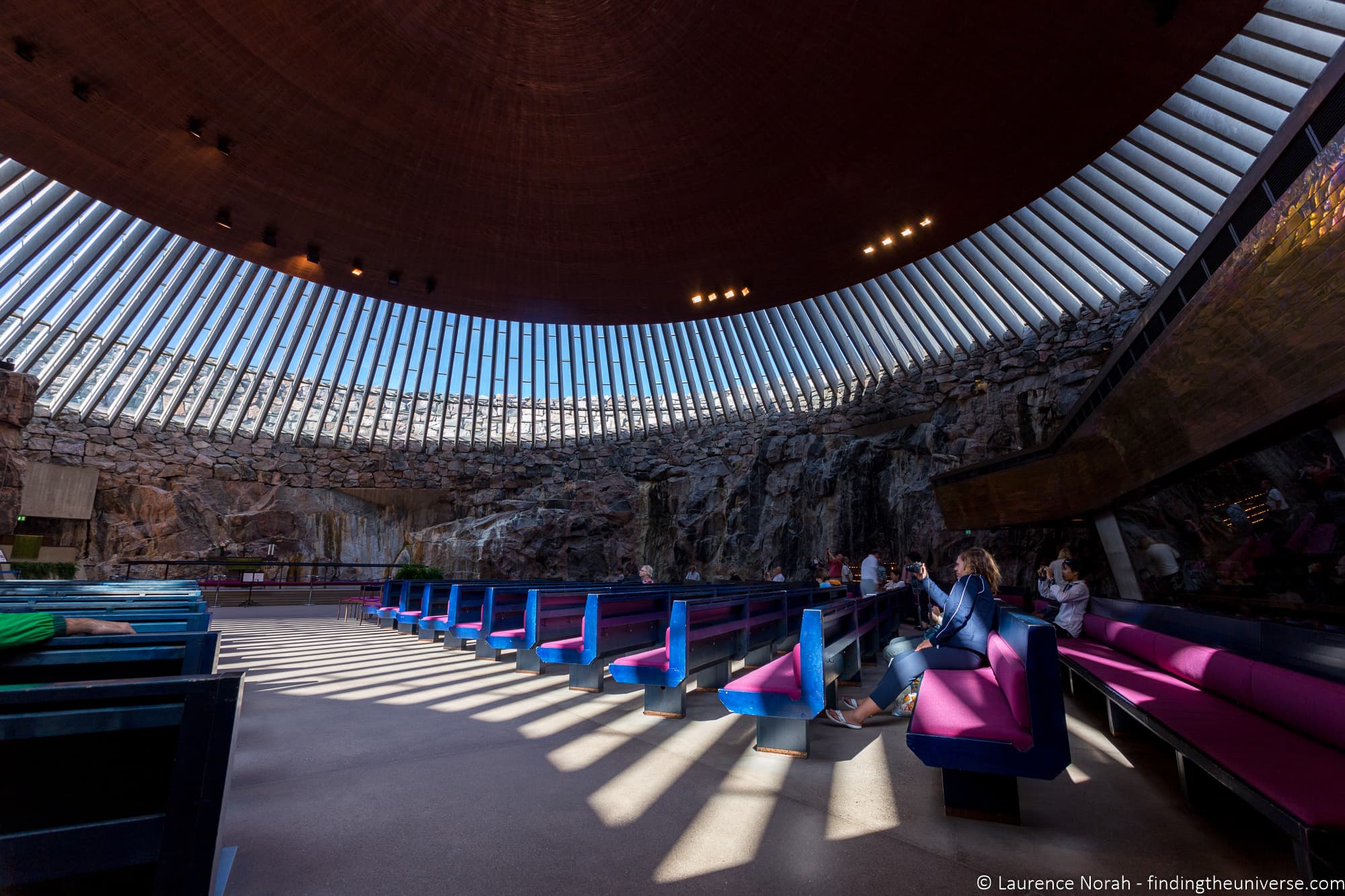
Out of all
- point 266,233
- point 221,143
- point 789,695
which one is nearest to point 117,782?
point 789,695

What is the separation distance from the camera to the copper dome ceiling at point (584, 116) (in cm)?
595

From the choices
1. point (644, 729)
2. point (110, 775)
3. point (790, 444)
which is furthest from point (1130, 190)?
point (110, 775)

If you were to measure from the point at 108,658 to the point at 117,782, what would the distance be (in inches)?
22.8

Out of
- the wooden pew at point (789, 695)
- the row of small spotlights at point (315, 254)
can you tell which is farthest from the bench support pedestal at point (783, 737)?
the row of small spotlights at point (315, 254)

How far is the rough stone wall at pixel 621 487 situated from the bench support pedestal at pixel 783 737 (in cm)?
1329

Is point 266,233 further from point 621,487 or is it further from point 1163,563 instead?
point 621,487

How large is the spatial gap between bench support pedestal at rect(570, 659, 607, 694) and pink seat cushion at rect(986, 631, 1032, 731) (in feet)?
10.1

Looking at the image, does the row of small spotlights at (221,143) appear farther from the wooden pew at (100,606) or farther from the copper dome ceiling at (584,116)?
the wooden pew at (100,606)

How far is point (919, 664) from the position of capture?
143 inches

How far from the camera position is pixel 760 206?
8.58 metres

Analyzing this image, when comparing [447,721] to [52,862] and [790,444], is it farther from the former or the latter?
[790,444]

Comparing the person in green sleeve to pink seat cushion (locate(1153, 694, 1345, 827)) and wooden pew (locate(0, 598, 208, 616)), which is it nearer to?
wooden pew (locate(0, 598, 208, 616))

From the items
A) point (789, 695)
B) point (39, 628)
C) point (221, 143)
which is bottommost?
point (789, 695)

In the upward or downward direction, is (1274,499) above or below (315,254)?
below
